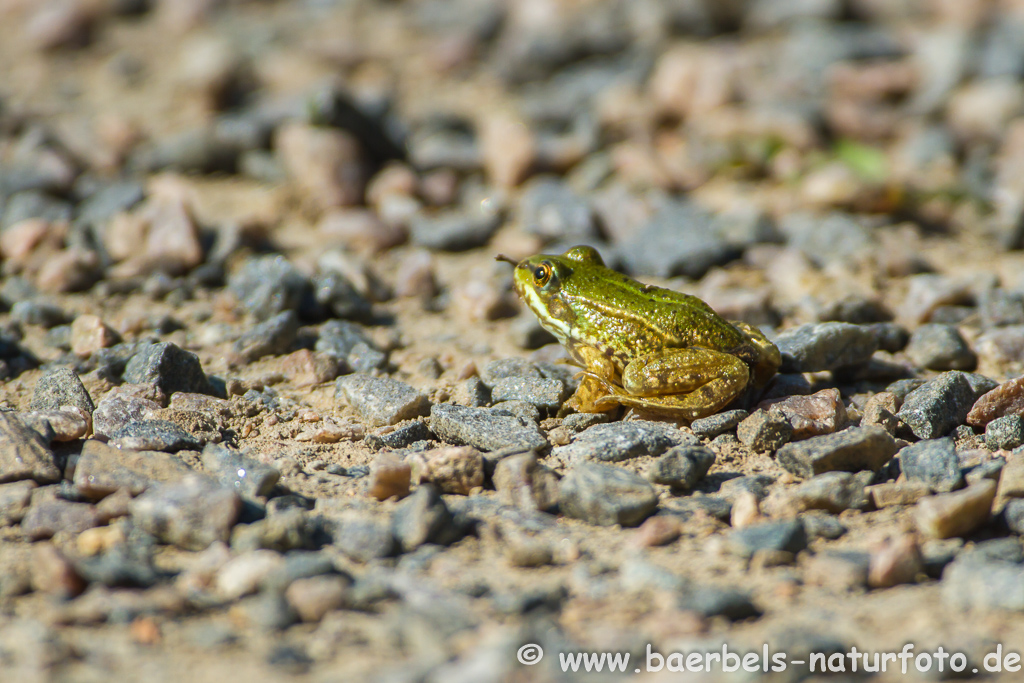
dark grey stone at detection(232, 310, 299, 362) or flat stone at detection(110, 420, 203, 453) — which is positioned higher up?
dark grey stone at detection(232, 310, 299, 362)

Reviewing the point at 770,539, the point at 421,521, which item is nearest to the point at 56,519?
the point at 421,521

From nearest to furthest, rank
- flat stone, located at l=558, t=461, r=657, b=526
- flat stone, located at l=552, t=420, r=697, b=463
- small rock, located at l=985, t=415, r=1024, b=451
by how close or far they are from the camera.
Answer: flat stone, located at l=558, t=461, r=657, b=526 → flat stone, located at l=552, t=420, r=697, b=463 → small rock, located at l=985, t=415, r=1024, b=451

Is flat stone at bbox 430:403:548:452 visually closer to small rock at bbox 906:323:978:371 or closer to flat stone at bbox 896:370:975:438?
flat stone at bbox 896:370:975:438

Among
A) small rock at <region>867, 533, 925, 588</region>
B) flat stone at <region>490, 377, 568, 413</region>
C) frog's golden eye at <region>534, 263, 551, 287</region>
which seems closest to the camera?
small rock at <region>867, 533, 925, 588</region>

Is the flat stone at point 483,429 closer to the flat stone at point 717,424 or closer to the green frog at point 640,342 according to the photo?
the green frog at point 640,342

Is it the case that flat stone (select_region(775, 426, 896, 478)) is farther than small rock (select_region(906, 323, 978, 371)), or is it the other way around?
small rock (select_region(906, 323, 978, 371))

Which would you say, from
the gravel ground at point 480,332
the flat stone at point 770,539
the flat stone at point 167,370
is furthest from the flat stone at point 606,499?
the flat stone at point 167,370

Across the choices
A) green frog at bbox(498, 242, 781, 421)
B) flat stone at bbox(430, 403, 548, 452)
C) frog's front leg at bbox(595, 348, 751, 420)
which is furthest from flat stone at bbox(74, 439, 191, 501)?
frog's front leg at bbox(595, 348, 751, 420)

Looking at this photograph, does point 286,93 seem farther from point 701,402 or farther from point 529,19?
point 701,402
